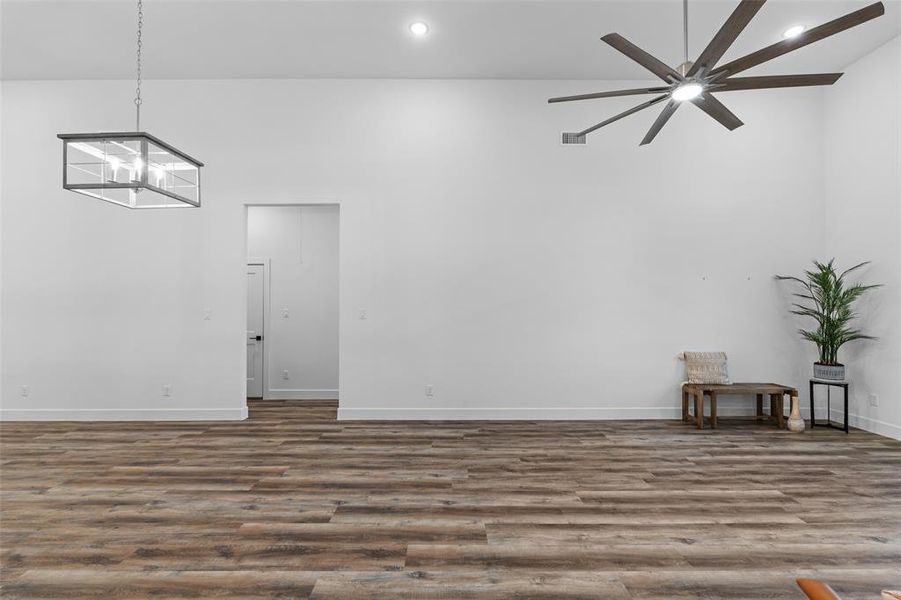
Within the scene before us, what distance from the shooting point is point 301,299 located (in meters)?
7.07

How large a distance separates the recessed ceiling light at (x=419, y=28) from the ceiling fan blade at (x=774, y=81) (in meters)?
2.83

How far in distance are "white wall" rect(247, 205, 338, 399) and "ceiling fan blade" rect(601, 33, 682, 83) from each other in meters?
5.16

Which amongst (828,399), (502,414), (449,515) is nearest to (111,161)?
(449,515)

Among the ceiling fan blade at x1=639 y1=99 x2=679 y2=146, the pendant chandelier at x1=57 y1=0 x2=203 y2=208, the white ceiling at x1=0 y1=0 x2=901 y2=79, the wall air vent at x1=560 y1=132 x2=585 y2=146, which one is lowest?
the pendant chandelier at x1=57 y1=0 x2=203 y2=208

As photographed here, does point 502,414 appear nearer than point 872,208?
No

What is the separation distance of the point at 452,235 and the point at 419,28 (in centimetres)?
215

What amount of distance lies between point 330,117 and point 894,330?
6483mm

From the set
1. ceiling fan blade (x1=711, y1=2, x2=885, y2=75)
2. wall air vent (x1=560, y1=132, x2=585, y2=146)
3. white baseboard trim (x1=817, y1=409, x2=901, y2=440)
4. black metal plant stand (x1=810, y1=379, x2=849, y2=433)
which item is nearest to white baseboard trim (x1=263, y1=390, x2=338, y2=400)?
wall air vent (x1=560, y1=132, x2=585, y2=146)

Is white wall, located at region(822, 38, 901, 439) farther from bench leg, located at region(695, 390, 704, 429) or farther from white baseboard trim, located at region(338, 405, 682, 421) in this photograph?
white baseboard trim, located at region(338, 405, 682, 421)

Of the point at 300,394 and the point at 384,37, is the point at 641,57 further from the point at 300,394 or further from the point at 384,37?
the point at 300,394

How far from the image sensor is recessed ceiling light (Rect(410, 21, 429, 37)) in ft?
14.8

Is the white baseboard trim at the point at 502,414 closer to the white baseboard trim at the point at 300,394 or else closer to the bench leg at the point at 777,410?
the bench leg at the point at 777,410

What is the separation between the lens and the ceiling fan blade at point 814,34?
7.16ft

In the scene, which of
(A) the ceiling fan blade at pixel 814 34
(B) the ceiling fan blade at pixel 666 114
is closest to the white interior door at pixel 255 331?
(B) the ceiling fan blade at pixel 666 114
